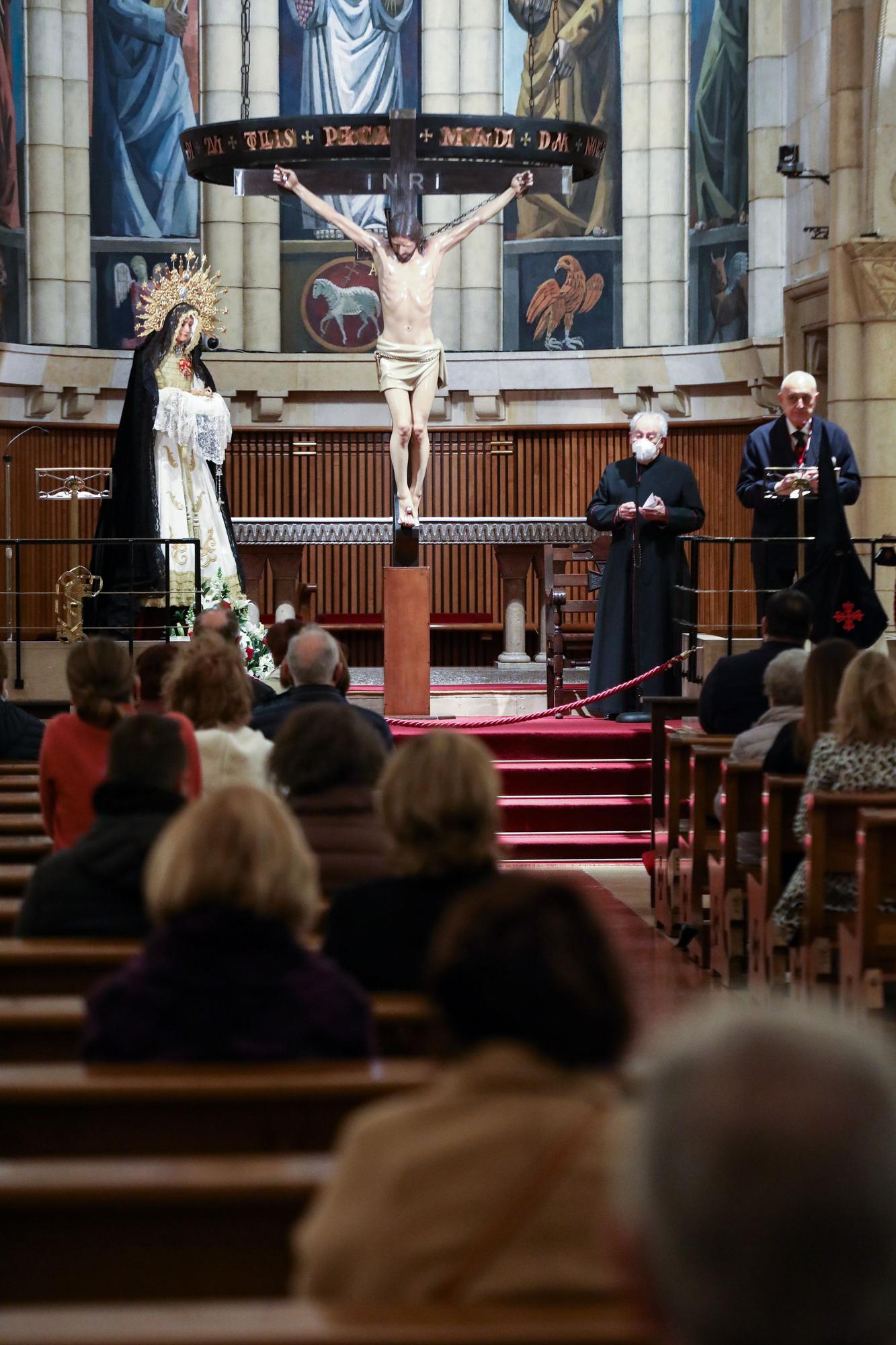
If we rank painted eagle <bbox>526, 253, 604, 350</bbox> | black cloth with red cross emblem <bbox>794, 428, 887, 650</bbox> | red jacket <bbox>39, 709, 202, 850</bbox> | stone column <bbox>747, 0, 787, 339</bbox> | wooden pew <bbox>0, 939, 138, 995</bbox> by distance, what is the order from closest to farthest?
1. wooden pew <bbox>0, 939, 138, 995</bbox>
2. red jacket <bbox>39, 709, 202, 850</bbox>
3. black cloth with red cross emblem <bbox>794, 428, 887, 650</bbox>
4. stone column <bbox>747, 0, 787, 339</bbox>
5. painted eagle <bbox>526, 253, 604, 350</bbox>

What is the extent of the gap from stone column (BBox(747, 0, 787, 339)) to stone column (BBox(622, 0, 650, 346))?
3.56ft

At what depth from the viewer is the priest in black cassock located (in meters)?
9.22

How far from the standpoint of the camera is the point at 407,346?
9602mm

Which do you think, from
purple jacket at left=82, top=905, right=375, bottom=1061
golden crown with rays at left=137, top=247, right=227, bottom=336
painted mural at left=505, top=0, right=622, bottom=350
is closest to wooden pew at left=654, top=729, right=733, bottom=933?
purple jacket at left=82, top=905, right=375, bottom=1061

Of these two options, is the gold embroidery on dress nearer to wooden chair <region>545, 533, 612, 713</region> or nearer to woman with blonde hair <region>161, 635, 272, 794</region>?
wooden chair <region>545, 533, 612, 713</region>

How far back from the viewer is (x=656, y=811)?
308 inches

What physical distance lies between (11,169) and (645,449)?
7.91 metres

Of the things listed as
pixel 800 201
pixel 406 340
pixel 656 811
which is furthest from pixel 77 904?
pixel 800 201

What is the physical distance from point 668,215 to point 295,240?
126 inches

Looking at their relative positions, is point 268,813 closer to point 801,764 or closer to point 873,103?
point 801,764

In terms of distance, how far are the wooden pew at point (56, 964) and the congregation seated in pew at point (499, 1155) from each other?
1.69m

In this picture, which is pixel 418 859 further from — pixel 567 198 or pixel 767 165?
Answer: pixel 567 198

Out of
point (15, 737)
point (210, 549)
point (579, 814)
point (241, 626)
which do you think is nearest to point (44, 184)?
point (210, 549)

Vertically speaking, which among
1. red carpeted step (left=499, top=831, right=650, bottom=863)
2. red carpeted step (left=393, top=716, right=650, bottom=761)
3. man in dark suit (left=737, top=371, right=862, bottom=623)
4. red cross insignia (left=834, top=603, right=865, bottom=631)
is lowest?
red carpeted step (left=499, top=831, right=650, bottom=863)
